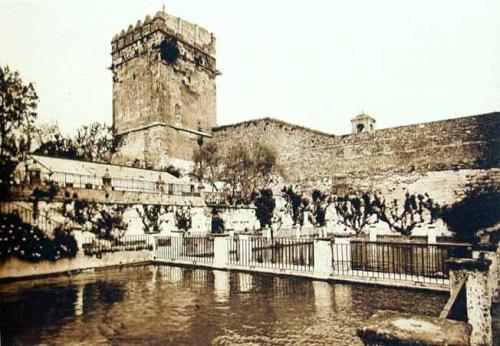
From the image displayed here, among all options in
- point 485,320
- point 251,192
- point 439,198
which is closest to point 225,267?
point 485,320

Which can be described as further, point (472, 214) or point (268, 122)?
point (268, 122)

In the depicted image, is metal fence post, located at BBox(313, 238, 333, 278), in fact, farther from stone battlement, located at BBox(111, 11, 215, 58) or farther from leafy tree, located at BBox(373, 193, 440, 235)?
stone battlement, located at BBox(111, 11, 215, 58)

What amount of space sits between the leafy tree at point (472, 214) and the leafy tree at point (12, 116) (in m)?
17.6

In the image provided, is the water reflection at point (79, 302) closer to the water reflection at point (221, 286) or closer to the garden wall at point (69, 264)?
the water reflection at point (221, 286)

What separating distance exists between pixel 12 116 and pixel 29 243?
438cm

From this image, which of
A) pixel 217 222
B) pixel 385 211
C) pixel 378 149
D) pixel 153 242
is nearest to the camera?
pixel 153 242

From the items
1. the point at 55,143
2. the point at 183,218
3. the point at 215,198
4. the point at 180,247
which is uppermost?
the point at 55,143

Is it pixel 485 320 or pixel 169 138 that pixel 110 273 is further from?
pixel 169 138

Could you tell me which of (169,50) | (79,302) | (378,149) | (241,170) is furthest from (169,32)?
(79,302)

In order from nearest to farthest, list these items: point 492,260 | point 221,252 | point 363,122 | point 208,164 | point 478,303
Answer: point 478,303
point 492,260
point 221,252
point 208,164
point 363,122

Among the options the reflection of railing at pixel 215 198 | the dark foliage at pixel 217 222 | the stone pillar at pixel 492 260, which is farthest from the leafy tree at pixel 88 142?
the stone pillar at pixel 492 260

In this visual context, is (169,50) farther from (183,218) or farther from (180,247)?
(180,247)

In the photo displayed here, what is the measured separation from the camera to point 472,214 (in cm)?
1908

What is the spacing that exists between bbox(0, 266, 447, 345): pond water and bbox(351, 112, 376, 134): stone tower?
93.4 feet
